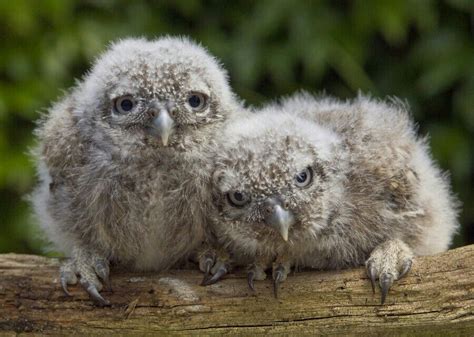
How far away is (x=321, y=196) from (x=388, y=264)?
441mm

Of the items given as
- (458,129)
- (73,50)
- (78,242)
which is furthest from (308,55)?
(78,242)

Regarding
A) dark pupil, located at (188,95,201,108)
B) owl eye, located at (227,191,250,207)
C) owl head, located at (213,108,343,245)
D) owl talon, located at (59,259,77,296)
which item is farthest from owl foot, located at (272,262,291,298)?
owl talon, located at (59,259,77,296)

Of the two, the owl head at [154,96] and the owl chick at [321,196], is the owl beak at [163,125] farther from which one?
the owl chick at [321,196]

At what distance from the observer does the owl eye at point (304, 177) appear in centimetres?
424

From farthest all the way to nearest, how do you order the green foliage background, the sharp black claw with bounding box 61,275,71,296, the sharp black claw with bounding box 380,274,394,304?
the green foliage background < the sharp black claw with bounding box 61,275,71,296 < the sharp black claw with bounding box 380,274,394,304

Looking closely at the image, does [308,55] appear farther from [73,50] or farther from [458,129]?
[73,50]

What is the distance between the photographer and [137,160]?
4.38 metres

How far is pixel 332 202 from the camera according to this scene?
14.3 ft

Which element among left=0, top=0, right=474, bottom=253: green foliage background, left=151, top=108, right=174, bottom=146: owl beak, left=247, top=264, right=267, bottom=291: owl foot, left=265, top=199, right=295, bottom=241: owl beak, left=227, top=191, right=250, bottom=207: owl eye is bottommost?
left=247, top=264, right=267, bottom=291: owl foot

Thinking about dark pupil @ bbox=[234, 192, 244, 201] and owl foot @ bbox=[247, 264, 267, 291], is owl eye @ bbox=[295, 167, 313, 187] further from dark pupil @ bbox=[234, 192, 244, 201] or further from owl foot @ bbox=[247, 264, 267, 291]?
owl foot @ bbox=[247, 264, 267, 291]

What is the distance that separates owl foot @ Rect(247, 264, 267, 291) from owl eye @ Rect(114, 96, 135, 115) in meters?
0.96

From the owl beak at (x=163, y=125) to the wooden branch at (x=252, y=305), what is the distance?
0.73 m

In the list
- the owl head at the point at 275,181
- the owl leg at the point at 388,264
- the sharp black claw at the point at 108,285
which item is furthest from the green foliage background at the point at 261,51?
the owl leg at the point at 388,264

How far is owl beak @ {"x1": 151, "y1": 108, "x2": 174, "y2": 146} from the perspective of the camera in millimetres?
4168
